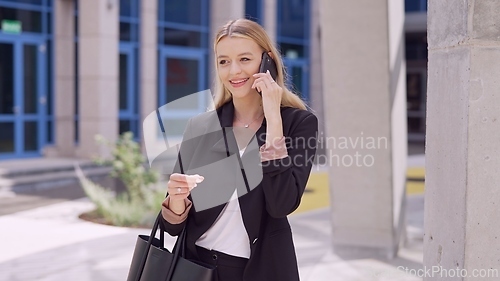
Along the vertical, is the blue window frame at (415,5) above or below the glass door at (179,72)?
above

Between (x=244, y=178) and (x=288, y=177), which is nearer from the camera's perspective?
(x=288, y=177)

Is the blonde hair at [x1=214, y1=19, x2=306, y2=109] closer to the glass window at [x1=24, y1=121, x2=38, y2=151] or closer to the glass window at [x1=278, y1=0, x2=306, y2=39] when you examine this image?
the glass window at [x1=24, y1=121, x2=38, y2=151]

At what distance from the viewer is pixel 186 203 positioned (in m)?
2.55

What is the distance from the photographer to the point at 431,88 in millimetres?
3451

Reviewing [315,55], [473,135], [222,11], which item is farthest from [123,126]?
[473,135]

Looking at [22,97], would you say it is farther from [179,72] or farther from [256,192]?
[256,192]

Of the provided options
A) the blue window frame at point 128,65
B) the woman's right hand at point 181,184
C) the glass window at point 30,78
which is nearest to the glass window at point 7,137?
the glass window at point 30,78

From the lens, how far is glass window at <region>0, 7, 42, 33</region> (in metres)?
15.1

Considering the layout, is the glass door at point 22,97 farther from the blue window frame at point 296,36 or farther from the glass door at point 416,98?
the glass door at point 416,98

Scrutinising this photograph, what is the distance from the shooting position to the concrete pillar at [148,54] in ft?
57.1

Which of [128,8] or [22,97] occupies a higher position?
[128,8]

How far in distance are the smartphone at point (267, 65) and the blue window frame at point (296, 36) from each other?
67.4 feet

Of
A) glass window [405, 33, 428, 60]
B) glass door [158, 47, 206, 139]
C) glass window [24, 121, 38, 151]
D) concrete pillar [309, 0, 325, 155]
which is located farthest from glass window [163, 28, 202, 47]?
glass window [405, 33, 428, 60]

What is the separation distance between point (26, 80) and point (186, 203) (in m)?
14.2
